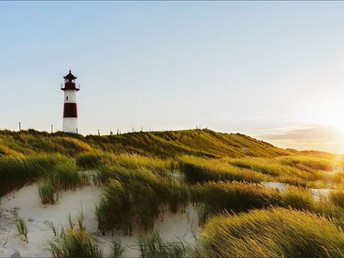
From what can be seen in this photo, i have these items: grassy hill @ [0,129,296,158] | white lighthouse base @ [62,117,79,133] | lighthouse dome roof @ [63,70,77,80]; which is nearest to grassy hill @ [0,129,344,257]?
grassy hill @ [0,129,296,158]

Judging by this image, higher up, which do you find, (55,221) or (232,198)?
(232,198)

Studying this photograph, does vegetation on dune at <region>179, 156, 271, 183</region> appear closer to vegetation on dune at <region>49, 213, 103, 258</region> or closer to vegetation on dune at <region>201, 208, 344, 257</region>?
vegetation on dune at <region>201, 208, 344, 257</region>

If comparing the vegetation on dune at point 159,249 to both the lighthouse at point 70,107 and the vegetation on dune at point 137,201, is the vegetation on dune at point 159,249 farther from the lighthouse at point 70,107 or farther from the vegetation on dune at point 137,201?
the lighthouse at point 70,107

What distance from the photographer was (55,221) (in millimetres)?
5969

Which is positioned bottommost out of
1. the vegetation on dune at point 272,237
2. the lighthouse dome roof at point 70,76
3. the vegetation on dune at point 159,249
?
the vegetation on dune at point 159,249

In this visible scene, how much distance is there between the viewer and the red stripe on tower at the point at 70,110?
41031 millimetres

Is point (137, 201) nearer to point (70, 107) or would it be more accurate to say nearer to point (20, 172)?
point (20, 172)

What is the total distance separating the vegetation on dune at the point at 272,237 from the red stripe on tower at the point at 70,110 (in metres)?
37.9

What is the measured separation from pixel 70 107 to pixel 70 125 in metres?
2.08

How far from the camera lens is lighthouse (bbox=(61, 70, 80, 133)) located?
4052 centimetres

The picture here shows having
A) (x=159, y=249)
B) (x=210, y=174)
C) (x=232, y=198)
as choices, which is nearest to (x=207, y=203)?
(x=232, y=198)

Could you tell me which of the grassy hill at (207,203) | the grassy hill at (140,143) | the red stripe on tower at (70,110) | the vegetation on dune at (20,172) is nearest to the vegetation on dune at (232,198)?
the grassy hill at (207,203)

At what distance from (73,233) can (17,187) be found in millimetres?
3192

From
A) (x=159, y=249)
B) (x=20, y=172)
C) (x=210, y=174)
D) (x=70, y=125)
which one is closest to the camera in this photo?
(x=159, y=249)
